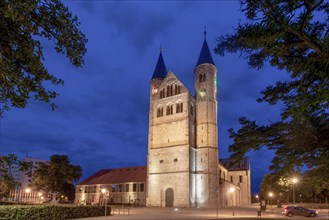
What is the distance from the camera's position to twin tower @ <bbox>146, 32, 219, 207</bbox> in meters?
47.3

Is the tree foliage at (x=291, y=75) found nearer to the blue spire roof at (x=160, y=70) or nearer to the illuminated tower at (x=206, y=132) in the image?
the illuminated tower at (x=206, y=132)

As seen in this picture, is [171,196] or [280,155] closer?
[280,155]

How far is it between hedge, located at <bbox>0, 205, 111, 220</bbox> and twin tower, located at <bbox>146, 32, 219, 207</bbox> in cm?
2204

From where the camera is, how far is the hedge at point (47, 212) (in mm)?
19656

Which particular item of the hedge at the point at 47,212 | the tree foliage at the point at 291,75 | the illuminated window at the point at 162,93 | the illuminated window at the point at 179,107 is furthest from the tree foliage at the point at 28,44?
the illuminated window at the point at 162,93

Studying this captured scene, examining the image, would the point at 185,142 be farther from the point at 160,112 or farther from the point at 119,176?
the point at 119,176

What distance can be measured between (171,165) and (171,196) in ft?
16.6

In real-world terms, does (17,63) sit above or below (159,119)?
below

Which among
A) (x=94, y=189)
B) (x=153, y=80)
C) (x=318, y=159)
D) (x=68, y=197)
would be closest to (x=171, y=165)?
(x=153, y=80)

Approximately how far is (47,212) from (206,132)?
32.3 metres

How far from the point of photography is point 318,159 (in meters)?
13.3

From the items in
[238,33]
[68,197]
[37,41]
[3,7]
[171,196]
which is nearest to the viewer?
[3,7]

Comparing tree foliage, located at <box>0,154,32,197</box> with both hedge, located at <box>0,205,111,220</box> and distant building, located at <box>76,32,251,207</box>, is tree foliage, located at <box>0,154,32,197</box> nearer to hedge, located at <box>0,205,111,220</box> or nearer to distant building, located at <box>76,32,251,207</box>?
hedge, located at <box>0,205,111,220</box>

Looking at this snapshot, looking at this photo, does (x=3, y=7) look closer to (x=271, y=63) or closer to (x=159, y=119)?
(x=271, y=63)
